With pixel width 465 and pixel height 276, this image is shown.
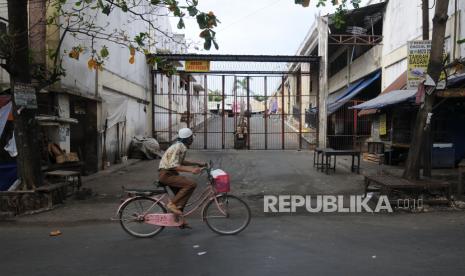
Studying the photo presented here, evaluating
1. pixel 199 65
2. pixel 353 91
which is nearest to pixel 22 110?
pixel 199 65

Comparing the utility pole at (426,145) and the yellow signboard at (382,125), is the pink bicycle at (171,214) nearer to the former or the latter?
the utility pole at (426,145)

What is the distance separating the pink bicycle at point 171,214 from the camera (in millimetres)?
7094

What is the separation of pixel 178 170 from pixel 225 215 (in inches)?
37.9

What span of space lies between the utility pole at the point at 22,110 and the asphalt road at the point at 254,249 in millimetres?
1782

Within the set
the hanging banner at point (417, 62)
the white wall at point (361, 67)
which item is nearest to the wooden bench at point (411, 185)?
the hanging banner at point (417, 62)

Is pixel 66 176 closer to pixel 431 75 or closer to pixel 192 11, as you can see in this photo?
pixel 192 11

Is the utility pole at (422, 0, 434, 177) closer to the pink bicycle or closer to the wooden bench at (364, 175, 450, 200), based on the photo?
the wooden bench at (364, 175, 450, 200)

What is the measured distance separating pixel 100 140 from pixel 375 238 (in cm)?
1136

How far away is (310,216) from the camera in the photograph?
8945 mm

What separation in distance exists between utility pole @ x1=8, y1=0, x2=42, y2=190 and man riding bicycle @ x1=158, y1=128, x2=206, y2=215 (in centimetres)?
405

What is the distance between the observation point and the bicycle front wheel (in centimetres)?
712

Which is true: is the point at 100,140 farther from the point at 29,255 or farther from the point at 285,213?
the point at 29,255

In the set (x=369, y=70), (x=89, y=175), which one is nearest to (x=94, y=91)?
(x=89, y=175)

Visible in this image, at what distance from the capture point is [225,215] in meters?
7.11
